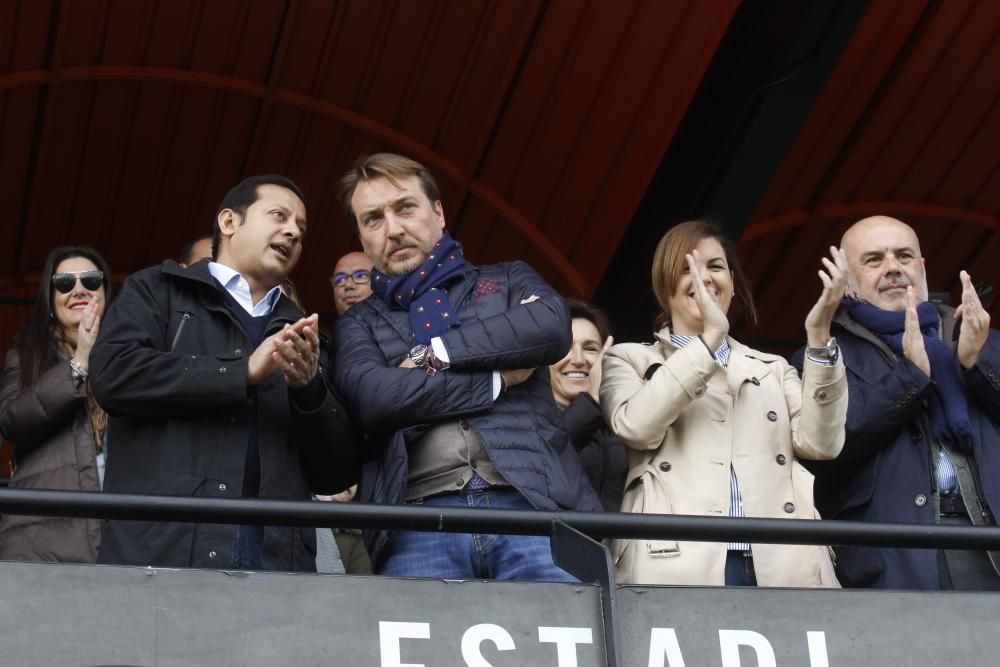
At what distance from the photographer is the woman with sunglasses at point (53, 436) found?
198 inches

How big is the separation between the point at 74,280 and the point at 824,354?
8.76ft

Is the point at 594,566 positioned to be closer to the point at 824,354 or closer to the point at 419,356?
the point at 419,356

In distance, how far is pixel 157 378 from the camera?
445 cm

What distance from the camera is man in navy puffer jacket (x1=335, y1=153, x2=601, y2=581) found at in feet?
14.5

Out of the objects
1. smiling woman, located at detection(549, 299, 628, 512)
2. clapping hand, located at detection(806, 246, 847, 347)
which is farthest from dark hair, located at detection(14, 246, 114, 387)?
clapping hand, located at detection(806, 246, 847, 347)

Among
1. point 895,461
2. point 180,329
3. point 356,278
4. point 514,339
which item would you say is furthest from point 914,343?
point 356,278

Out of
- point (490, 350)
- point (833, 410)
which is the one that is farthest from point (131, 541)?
point (833, 410)

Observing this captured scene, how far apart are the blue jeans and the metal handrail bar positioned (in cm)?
28

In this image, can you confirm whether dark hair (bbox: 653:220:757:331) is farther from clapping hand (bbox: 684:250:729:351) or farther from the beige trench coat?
the beige trench coat

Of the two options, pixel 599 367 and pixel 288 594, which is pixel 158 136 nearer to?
pixel 599 367

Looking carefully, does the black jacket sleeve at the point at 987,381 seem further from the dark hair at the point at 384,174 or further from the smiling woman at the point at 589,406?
the dark hair at the point at 384,174

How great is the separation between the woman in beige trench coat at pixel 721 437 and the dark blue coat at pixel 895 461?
17cm

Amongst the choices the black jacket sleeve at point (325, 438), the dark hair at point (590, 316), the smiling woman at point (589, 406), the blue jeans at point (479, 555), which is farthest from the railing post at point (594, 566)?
the dark hair at point (590, 316)

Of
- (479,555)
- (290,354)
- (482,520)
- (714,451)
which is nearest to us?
(482,520)
